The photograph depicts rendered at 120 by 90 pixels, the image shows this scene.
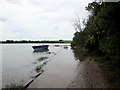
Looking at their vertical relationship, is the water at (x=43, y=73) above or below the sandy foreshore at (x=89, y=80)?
below

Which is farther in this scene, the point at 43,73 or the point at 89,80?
the point at 43,73

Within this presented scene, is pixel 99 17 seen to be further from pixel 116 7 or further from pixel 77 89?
→ pixel 77 89

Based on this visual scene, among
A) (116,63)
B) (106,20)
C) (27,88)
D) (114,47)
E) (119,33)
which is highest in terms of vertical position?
(106,20)

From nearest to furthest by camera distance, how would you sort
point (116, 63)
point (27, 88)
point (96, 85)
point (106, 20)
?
point (96, 85), point (27, 88), point (106, 20), point (116, 63)

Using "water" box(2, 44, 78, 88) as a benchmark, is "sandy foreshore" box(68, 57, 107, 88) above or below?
above

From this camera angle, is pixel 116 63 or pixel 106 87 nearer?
pixel 106 87

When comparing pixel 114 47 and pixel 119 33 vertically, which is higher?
pixel 119 33

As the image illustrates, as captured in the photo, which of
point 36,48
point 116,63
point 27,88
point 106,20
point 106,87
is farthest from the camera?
point 36,48

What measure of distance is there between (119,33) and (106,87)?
379cm

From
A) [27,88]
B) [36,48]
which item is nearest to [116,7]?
[27,88]

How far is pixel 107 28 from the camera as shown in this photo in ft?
40.1

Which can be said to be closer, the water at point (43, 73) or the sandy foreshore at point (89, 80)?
the sandy foreshore at point (89, 80)

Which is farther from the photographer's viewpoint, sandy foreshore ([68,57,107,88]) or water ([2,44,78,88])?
water ([2,44,78,88])

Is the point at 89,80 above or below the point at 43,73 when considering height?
above
